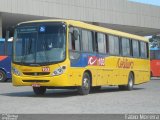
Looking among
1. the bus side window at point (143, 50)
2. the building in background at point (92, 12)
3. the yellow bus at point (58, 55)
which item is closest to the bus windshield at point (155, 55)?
the building in background at point (92, 12)

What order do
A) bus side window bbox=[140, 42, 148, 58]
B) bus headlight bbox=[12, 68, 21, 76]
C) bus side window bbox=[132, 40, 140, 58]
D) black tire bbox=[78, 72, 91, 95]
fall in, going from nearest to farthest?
bus headlight bbox=[12, 68, 21, 76] < black tire bbox=[78, 72, 91, 95] < bus side window bbox=[132, 40, 140, 58] < bus side window bbox=[140, 42, 148, 58]

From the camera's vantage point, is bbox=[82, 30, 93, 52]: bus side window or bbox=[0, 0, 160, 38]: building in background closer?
bbox=[82, 30, 93, 52]: bus side window

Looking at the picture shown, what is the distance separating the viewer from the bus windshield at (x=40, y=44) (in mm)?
18422

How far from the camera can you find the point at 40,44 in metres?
18.7

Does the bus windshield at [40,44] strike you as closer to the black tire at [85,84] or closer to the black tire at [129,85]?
the black tire at [85,84]

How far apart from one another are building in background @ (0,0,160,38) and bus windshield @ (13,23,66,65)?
26.4 metres

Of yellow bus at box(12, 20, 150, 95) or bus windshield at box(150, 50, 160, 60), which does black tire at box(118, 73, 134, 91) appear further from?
bus windshield at box(150, 50, 160, 60)

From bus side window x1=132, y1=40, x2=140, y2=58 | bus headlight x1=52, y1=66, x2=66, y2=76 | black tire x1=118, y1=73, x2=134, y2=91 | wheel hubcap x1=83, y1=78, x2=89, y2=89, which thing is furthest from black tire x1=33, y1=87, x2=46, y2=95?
bus side window x1=132, y1=40, x2=140, y2=58

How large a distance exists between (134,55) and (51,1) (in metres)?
24.3

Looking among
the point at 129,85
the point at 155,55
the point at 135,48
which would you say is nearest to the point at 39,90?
the point at 129,85

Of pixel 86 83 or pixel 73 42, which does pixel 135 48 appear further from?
pixel 73 42

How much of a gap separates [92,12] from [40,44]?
117ft

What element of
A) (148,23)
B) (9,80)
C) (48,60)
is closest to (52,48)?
(48,60)

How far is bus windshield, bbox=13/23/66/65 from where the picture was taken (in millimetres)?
18422
